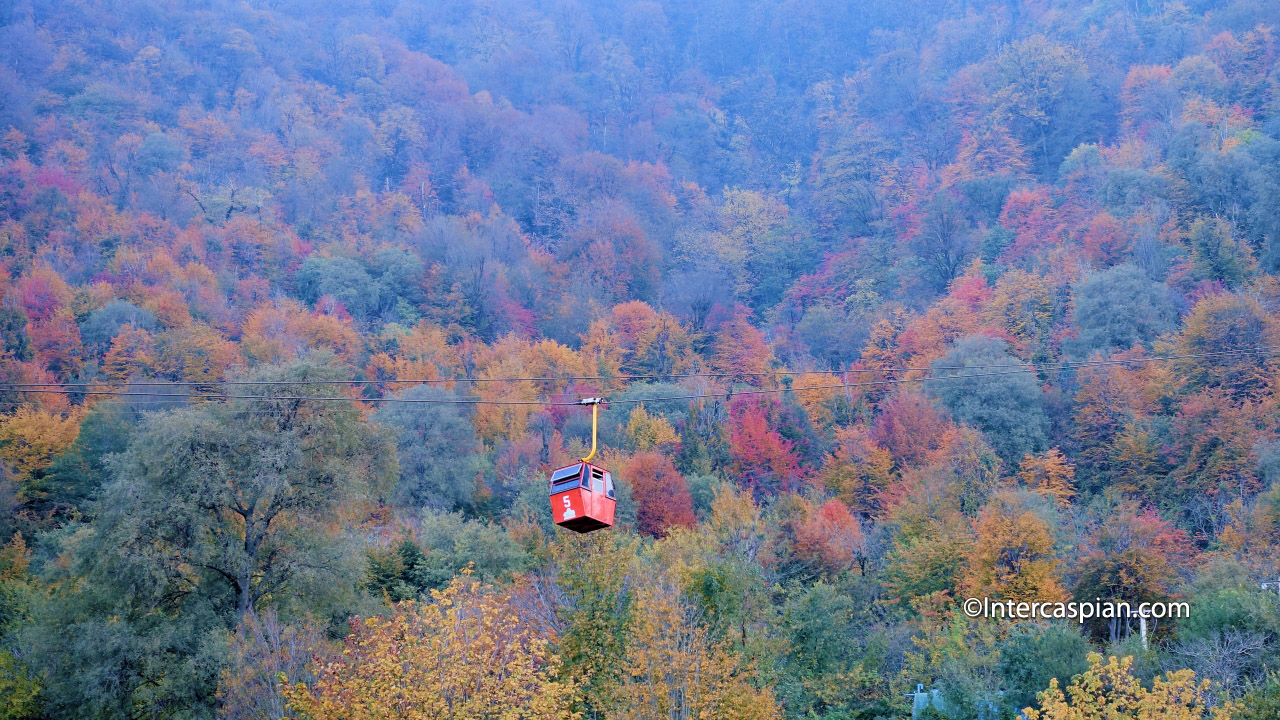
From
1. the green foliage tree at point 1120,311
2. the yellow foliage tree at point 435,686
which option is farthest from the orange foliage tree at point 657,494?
the yellow foliage tree at point 435,686

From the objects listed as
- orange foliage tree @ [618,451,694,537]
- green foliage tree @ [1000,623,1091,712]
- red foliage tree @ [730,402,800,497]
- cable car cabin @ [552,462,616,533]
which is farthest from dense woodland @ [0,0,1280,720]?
cable car cabin @ [552,462,616,533]

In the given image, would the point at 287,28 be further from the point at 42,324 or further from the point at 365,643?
the point at 365,643

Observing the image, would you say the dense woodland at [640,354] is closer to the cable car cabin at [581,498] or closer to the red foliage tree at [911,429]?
the red foliage tree at [911,429]

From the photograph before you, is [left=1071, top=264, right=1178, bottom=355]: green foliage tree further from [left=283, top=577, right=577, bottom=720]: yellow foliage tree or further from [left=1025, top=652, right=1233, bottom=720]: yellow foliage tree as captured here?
[left=283, top=577, right=577, bottom=720]: yellow foliage tree

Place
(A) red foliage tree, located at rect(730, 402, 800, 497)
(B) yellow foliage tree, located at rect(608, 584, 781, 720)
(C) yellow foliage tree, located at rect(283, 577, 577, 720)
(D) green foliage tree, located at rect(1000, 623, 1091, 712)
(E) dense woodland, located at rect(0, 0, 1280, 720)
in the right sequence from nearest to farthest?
(C) yellow foliage tree, located at rect(283, 577, 577, 720)
(B) yellow foliage tree, located at rect(608, 584, 781, 720)
(D) green foliage tree, located at rect(1000, 623, 1091, 712)
(E) dense woodland, located at rect(0, 0, 1280, 720)
(A) red foliage tree, located at rect(730, 402, 800, 497)

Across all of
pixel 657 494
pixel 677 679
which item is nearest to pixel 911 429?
pixel 657 494
